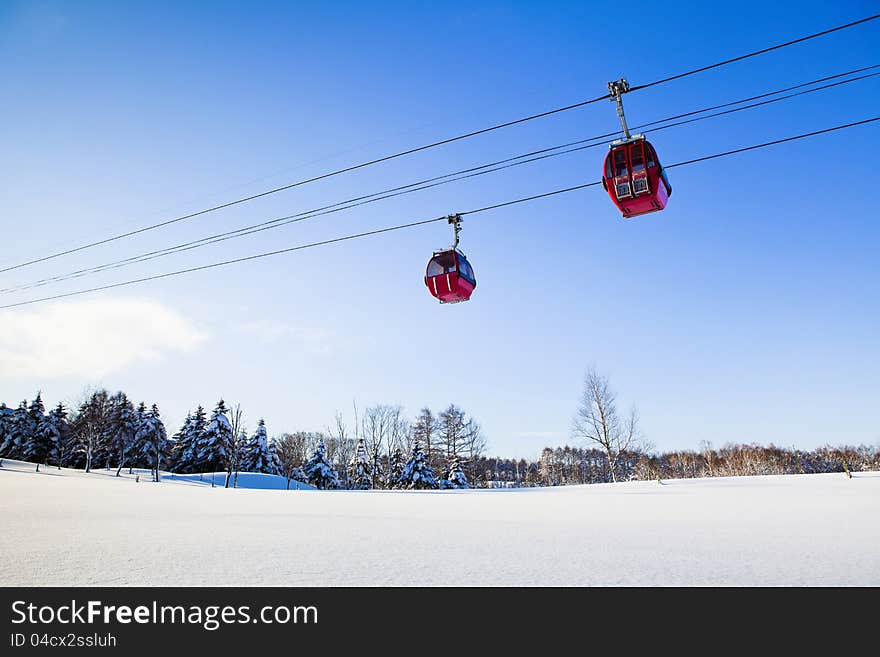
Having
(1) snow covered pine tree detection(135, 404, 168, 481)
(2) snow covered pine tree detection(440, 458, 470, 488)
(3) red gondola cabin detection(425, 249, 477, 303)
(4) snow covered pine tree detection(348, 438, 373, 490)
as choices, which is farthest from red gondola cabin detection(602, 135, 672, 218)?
(1) snow covered pine tree detection(135, 404, 168, 481)

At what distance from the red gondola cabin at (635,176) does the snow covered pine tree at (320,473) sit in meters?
50.9

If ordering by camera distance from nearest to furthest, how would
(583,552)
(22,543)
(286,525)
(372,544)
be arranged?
(22,543), (583,552), (372,544), (286,525)

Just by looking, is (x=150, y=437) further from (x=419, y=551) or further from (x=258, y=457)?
(x=419, y=551)

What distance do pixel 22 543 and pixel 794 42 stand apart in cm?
1039

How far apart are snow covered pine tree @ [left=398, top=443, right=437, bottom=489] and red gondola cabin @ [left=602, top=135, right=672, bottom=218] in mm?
38256

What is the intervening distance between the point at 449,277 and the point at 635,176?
321cm

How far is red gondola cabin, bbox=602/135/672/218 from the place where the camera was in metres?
6.31

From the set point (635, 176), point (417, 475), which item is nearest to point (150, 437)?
point (417, 475)

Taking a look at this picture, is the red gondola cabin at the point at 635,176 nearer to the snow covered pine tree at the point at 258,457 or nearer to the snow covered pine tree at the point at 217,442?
the snow covered pine tree at the point at 217,442

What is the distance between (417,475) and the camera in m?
41.3

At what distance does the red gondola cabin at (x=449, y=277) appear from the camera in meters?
7.73
